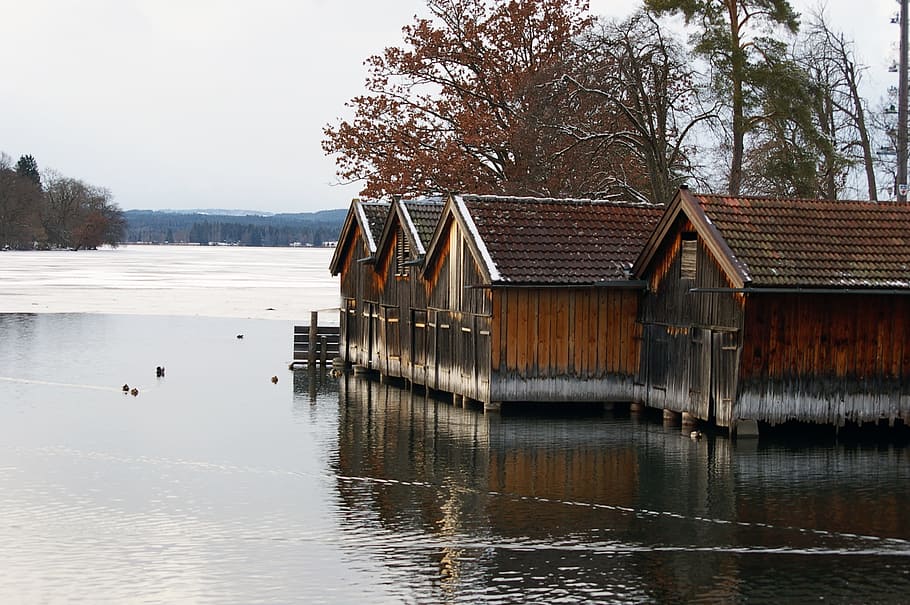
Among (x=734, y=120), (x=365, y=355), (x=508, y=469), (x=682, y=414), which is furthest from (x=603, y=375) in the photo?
(x=734, y=120)

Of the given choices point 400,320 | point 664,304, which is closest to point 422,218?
point 400,320

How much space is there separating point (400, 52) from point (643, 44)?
18.1 m

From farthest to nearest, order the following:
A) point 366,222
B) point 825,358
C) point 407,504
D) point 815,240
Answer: point 366,222, point 815,240, point 825,358, point 407,504

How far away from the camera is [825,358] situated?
27.0 metres

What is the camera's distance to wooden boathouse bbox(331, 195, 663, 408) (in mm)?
30391

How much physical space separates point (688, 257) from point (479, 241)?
5033 mm

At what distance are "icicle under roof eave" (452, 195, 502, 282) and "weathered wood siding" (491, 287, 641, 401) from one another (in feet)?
2.31

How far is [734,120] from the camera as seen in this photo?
148ft

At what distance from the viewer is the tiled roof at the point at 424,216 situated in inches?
1404

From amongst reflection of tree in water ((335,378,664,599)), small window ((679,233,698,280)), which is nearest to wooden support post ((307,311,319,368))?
reflection of tree in water ((335,378,664,599))

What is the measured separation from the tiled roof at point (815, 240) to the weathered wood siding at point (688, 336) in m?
0.73

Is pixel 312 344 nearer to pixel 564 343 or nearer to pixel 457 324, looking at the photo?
pixel 457 324

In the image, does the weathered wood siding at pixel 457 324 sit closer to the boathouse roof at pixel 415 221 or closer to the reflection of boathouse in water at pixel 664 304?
the reflection of boathouse in water at pixel 664 304

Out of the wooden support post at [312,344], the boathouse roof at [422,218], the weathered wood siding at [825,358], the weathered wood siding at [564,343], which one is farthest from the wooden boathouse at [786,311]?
the wooden support post at [312,344]
